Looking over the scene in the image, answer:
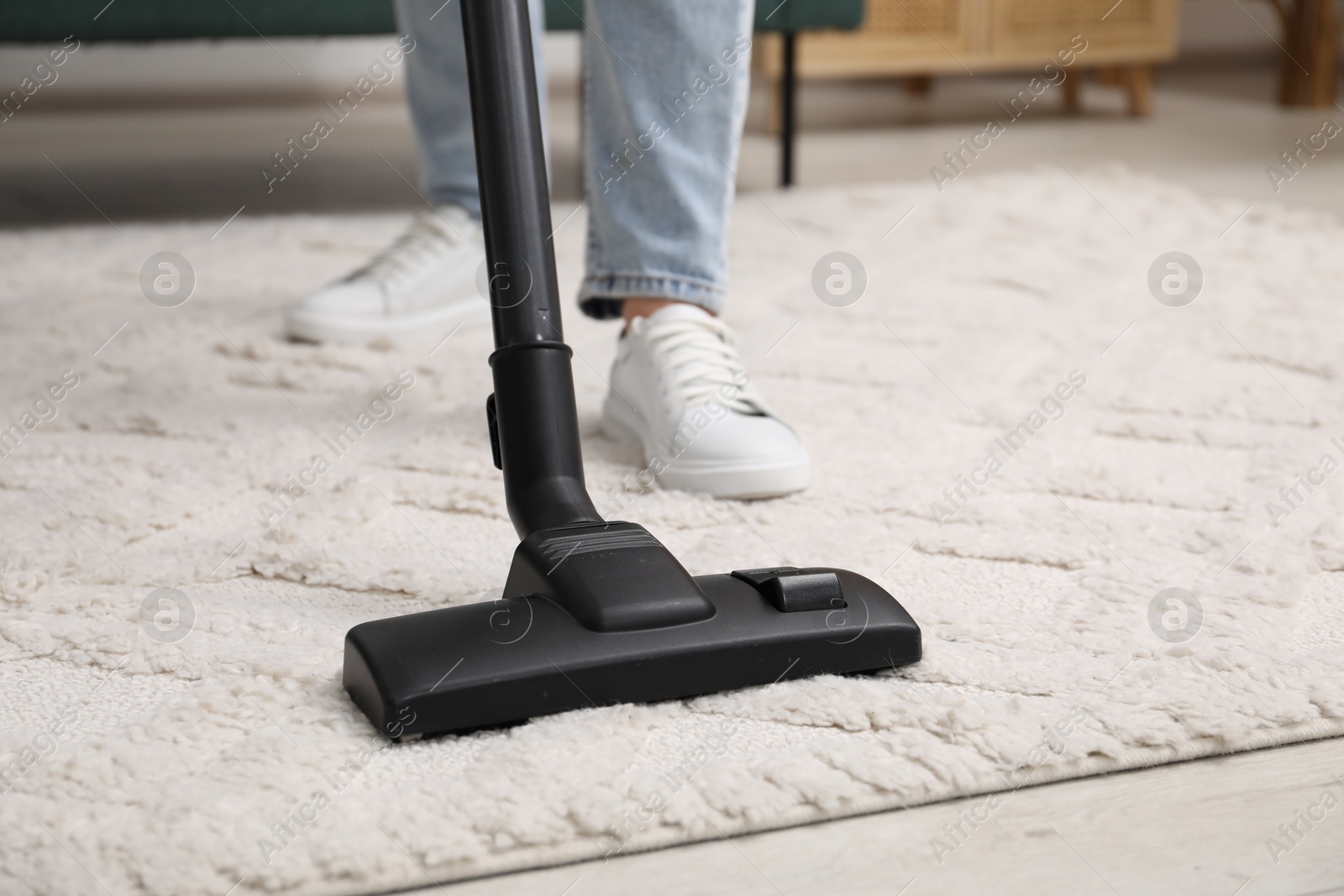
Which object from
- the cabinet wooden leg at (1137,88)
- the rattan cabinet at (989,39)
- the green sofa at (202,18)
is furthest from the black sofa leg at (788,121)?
the cabinet wooden leg at (1137,88)

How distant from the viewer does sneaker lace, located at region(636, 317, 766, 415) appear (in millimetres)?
844

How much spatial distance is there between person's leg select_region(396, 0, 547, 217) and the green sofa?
0.59m

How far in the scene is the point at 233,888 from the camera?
1.38ft

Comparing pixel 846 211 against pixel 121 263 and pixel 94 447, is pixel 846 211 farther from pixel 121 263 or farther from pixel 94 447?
pixel 94 447

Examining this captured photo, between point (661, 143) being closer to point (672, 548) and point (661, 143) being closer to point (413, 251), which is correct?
point (672, 548)

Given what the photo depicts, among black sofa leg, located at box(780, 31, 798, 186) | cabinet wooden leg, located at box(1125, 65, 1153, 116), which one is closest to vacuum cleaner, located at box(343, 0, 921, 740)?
black sofa leg, located at box(780, 31, 798, 186)

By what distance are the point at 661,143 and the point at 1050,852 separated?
558 millimetres

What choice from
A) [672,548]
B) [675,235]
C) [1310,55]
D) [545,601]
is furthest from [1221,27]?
[545,601]

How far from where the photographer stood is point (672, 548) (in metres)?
0.73

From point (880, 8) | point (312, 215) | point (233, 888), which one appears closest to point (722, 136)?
point (233, 888)

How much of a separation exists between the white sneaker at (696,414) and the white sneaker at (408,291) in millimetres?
358

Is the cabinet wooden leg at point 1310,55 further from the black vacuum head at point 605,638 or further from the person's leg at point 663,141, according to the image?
the black vacuum head at point 605,638

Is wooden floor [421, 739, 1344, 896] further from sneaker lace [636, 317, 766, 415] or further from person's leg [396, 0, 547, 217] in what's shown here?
person's leg [396, 0, 547, 217]

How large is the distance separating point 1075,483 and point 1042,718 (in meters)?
0.32
